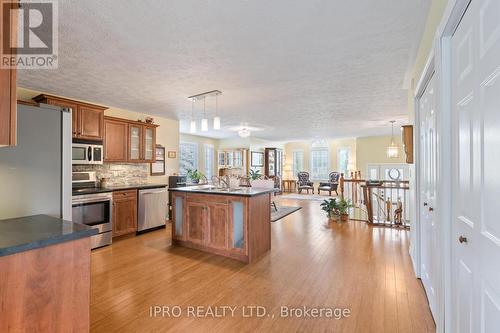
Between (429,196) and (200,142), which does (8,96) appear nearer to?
(429,196)

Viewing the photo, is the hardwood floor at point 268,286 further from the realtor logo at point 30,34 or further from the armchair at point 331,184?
the armchair at point 331,184

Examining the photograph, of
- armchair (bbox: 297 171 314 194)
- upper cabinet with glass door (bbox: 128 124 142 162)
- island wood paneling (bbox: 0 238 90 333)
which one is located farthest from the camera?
armchair (bbox: 297 171 314 194)

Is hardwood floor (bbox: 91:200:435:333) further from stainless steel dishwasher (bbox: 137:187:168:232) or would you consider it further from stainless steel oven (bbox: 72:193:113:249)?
stainless steel dishwasher (bbox: 137:187:168:232)

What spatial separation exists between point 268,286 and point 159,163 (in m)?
4.18

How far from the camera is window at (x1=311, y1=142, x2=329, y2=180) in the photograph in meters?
12.1

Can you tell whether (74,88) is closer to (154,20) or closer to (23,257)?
(154,20)

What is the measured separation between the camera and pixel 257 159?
1009cm

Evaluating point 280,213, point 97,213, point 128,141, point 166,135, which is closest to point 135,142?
point 128,141

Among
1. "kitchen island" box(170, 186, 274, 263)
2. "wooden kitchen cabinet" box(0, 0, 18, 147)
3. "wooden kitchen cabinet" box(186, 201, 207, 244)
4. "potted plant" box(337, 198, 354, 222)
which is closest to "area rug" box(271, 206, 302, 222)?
"potted plant" box(337, 198, 354, 222)

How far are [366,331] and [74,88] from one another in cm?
469

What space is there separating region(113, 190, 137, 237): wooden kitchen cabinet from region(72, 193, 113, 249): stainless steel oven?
0.51 ft

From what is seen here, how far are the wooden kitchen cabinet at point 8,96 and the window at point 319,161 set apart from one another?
12.0m

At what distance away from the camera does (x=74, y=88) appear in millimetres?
3691

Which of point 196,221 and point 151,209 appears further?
point 151,209
